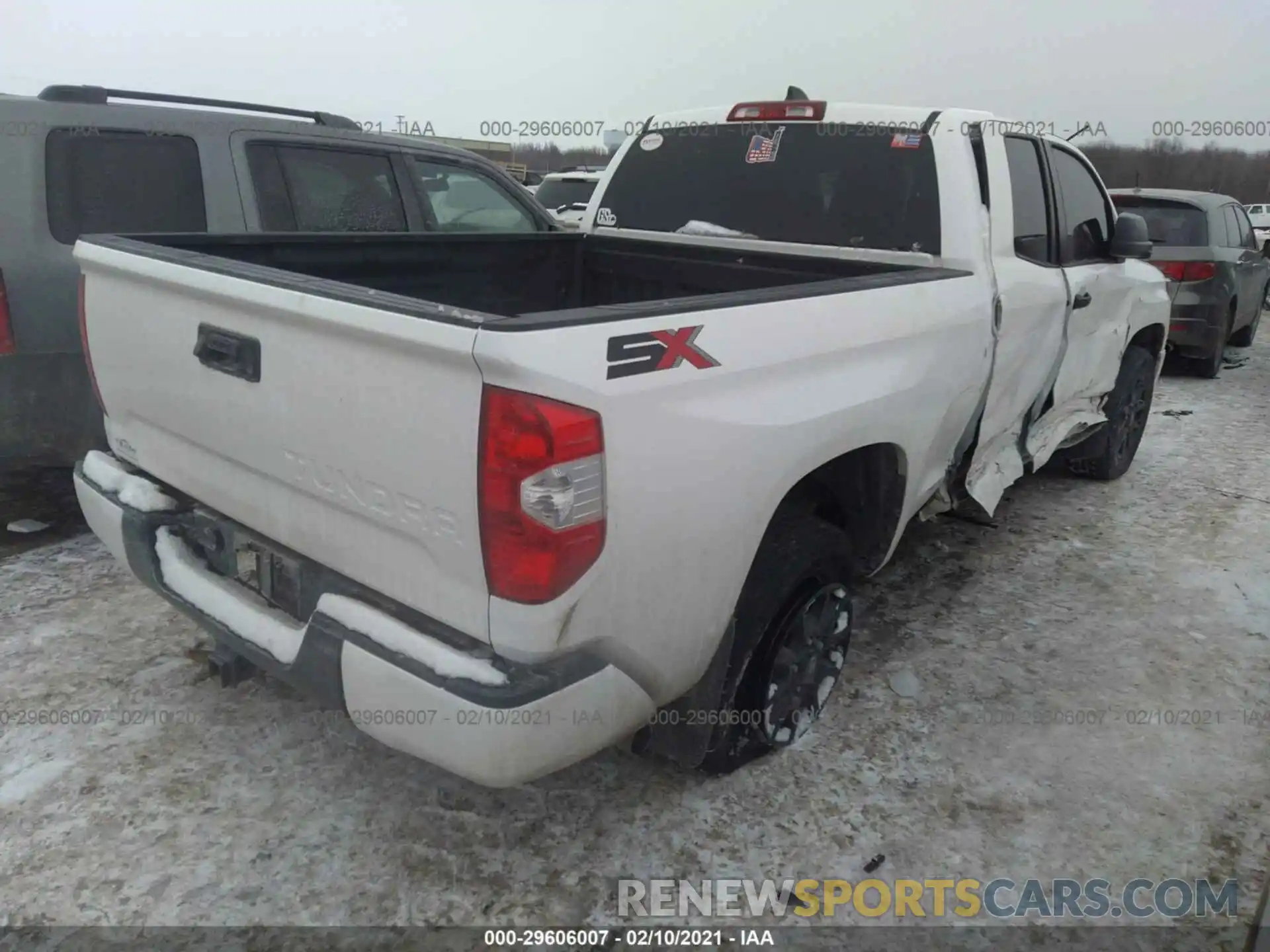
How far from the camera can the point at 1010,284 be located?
3383mm

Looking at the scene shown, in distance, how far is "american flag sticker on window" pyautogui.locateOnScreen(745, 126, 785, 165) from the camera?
3.69m

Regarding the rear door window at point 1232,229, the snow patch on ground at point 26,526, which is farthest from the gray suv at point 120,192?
the rear door window at point 1232,229

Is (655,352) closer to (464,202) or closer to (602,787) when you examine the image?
(602,787)

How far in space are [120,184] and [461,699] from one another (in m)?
3.29

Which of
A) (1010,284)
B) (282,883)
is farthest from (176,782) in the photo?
(1010,284)

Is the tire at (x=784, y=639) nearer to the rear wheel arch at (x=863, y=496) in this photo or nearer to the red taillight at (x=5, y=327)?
the rear wheel arch at (x=863, y=496)

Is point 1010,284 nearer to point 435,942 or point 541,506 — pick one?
point 541,506

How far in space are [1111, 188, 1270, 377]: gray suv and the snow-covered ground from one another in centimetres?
556

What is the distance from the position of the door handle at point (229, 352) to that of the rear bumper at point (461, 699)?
1.86 feet

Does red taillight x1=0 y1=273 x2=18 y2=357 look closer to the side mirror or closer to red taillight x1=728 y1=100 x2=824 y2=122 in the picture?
red taillight x1=728 y1=100 x2=824 y2=122

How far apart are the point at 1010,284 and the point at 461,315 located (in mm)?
2367

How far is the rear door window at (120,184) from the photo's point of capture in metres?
3.78

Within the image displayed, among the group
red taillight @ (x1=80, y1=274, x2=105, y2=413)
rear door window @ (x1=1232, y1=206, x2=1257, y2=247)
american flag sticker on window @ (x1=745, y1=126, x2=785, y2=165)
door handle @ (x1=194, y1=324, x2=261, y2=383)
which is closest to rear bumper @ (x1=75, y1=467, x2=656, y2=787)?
door handle @ (x1=194, y1=324, x2=261, y2=383)

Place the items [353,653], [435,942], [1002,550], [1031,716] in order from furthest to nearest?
[1002,550] < [1031,716] < [435,942] < [353,653]
